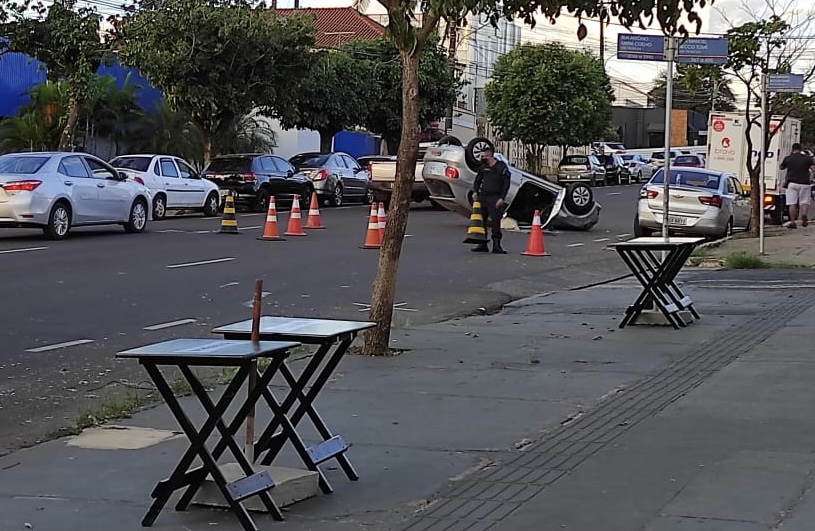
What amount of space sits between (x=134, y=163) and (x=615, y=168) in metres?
35.0

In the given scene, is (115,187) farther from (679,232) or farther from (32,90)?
(32,90)

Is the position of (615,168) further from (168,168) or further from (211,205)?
(168,168)

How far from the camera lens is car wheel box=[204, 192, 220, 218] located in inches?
1158

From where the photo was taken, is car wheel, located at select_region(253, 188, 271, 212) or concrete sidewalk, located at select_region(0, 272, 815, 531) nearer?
concrete sidewalk, located at select_region(0, 272, 815, 531)

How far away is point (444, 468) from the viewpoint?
259 inches

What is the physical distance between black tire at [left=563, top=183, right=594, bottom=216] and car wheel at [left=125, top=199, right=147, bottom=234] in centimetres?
894

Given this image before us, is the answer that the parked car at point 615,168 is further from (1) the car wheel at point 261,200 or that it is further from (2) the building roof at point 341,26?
(1) the car wheel at point 261,200

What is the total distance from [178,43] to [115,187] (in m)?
11.0

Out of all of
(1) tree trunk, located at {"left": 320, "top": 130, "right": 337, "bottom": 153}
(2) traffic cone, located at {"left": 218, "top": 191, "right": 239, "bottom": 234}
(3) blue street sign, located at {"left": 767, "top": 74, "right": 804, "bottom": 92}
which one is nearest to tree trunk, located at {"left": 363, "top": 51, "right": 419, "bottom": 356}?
(3) blue street sign, located at {"left": 767, "top": 74, "right": 804, "bottom": 92}

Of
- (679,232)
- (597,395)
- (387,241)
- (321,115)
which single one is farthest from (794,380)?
(321,115)

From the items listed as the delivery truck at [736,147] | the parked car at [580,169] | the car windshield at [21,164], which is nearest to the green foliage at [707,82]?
the delivery truck at [736,147]

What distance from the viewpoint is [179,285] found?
590 inches

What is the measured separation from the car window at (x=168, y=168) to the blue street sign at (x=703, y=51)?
57.1ft

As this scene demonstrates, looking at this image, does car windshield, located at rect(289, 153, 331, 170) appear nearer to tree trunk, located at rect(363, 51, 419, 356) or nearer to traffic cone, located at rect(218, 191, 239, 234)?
traffic cone, located at rect(218, 191, 239, 234)
